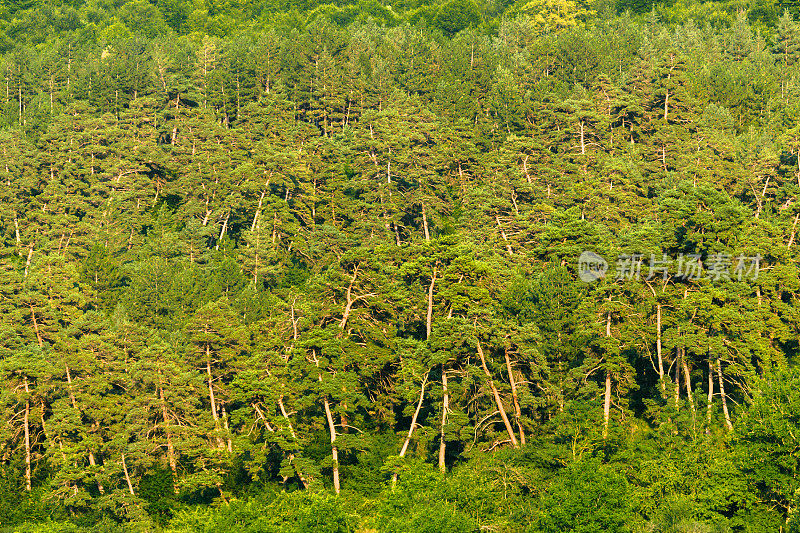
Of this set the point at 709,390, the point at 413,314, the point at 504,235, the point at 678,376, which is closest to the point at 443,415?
the point at 413,314

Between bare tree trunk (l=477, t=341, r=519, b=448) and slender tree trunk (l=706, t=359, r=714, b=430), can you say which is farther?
bare tree trunk (l=477, t=341, r=519, b=448)

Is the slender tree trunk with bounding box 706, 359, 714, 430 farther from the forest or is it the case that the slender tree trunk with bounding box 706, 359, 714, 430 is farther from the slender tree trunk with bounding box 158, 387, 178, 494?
the slender tree trunk with bounding box 158, 387, 178, 494

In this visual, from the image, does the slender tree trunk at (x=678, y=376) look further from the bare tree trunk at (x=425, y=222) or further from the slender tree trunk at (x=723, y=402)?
the bare tree trunk at (x=425, y=222)

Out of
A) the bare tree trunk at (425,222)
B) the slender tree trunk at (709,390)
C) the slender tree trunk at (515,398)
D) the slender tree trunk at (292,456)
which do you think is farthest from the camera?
the bare tree trunk at (425,222)

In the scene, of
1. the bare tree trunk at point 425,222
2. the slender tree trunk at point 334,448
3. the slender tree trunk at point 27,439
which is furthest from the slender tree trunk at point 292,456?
the bare tree trunk at point 425,222

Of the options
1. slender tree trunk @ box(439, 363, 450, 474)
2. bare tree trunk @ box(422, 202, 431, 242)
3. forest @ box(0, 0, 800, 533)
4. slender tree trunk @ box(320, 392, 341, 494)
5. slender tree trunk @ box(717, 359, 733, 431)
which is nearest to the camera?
forest @ box(0, 0, 800, 533)

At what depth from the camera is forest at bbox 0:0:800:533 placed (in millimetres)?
54438

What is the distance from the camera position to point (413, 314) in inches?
2554

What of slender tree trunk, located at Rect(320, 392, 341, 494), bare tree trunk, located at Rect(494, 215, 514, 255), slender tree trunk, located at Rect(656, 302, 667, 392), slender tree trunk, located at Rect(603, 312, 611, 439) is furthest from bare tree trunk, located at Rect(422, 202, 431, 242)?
slender tree trunk, located at Rect(656, 302, 667, 392)

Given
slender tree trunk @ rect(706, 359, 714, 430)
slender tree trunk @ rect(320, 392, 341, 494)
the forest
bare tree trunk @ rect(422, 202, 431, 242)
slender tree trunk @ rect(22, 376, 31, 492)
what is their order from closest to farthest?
the forest
slender tree trunk @ rect(706, 359, 714, 430)
slender tree trunk @ rect(320, 392, 341, 494)
slender tree trunk @ rect(22, 376, 31, 492)
bare tree trunk @ rect(422, 202, 431, 242)

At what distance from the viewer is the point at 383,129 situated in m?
98.0

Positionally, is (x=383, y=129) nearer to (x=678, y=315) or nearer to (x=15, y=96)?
(x=678, y=315)

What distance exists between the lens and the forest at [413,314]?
5444cm

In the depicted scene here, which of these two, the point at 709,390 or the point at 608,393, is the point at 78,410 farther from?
the point at 709,390
